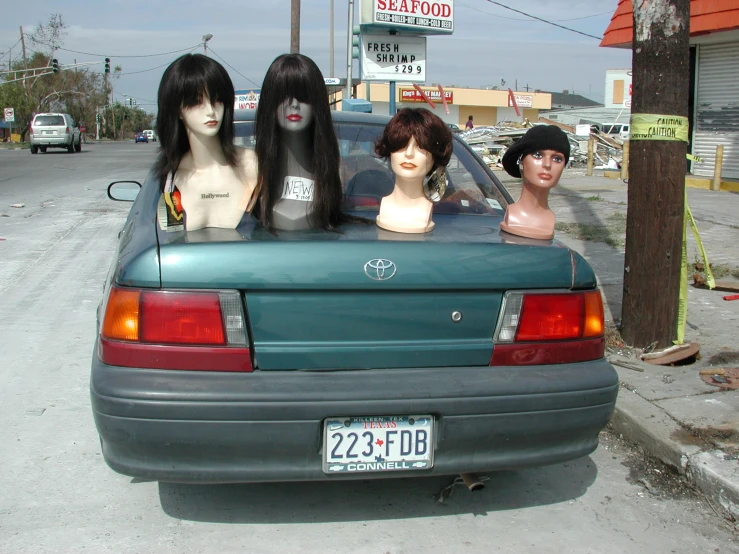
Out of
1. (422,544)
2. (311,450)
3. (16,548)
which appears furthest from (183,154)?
(422,544)

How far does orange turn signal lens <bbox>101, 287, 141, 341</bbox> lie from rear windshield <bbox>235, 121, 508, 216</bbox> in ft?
3.93

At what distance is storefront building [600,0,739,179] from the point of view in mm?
13312

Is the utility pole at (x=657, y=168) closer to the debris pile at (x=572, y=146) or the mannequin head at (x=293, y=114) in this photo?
the mannequin head at (x=293, y=114)

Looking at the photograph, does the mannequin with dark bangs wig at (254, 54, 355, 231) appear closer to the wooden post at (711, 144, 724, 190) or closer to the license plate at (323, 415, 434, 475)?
the license plate at (323, 415, 434, 475)

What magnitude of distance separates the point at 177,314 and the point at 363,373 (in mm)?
622

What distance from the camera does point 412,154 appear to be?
310cm

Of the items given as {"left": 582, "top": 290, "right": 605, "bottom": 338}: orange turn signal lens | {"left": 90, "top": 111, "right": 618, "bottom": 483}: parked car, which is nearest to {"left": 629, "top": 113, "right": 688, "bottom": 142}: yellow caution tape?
{"left": 582, "top": 290, "right": 605, "bottom": 338}: orange turn signal lens

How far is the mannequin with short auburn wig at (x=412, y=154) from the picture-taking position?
120 inches

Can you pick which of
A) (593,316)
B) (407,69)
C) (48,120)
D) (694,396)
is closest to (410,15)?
(407,69)

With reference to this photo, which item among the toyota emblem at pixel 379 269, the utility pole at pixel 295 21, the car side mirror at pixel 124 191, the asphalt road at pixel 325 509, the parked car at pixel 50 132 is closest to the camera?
the toyota emblem at pixel 379 269

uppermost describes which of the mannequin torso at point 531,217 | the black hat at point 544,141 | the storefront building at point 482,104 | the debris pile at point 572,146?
the storefront building at point 482,104

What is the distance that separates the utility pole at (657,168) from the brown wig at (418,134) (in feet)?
5.78

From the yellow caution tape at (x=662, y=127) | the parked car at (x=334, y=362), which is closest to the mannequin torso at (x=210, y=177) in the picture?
the parked car at (x=334, y=362)

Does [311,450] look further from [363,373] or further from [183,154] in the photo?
[183,154]
